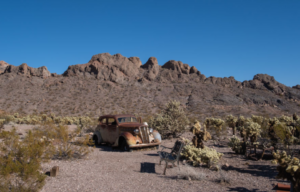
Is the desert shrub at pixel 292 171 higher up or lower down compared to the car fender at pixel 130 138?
lower down

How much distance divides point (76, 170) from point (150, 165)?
2.53m

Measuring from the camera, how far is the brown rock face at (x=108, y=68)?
58.5m

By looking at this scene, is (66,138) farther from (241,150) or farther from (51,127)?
(241,150)

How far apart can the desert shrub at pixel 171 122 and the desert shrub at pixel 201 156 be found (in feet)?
20.5

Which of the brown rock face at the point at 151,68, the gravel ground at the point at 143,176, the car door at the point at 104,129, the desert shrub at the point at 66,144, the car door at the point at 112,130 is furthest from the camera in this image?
the brown rock face at the point at 151,68

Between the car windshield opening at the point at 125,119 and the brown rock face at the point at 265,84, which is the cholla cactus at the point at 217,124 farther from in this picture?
the brown rock face at the point at 265,84

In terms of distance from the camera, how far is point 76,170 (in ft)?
22.8

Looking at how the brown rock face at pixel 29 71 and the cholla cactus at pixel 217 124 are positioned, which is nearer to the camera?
the cholla cactus at pixel 217 124

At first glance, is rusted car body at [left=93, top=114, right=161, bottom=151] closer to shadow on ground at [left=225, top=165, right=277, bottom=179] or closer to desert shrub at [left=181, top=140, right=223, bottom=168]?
desert shrub at [left=181, top=140, right=223, bottom=168]

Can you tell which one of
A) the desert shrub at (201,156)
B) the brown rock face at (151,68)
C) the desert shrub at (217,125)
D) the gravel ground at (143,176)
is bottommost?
the gravel ground at (143,176)

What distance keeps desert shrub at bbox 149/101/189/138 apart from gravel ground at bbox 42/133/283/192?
5.99m

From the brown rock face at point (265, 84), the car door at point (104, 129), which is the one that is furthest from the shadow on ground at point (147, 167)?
the brown rock face at point (265, 84)

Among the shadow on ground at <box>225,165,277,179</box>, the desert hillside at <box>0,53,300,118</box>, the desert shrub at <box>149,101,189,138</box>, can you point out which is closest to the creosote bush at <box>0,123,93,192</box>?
the shadow on ground at <box>225,165,277,179</box>

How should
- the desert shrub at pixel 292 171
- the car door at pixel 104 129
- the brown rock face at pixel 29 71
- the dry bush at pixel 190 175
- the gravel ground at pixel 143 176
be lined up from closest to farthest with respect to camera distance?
the desert shrub at pixel 292 171
the gravel ground at pixel 143 176
the dry bush at pixel 190 175
the car door at pixel 104 129
the brown rock face at pixel 29 71
